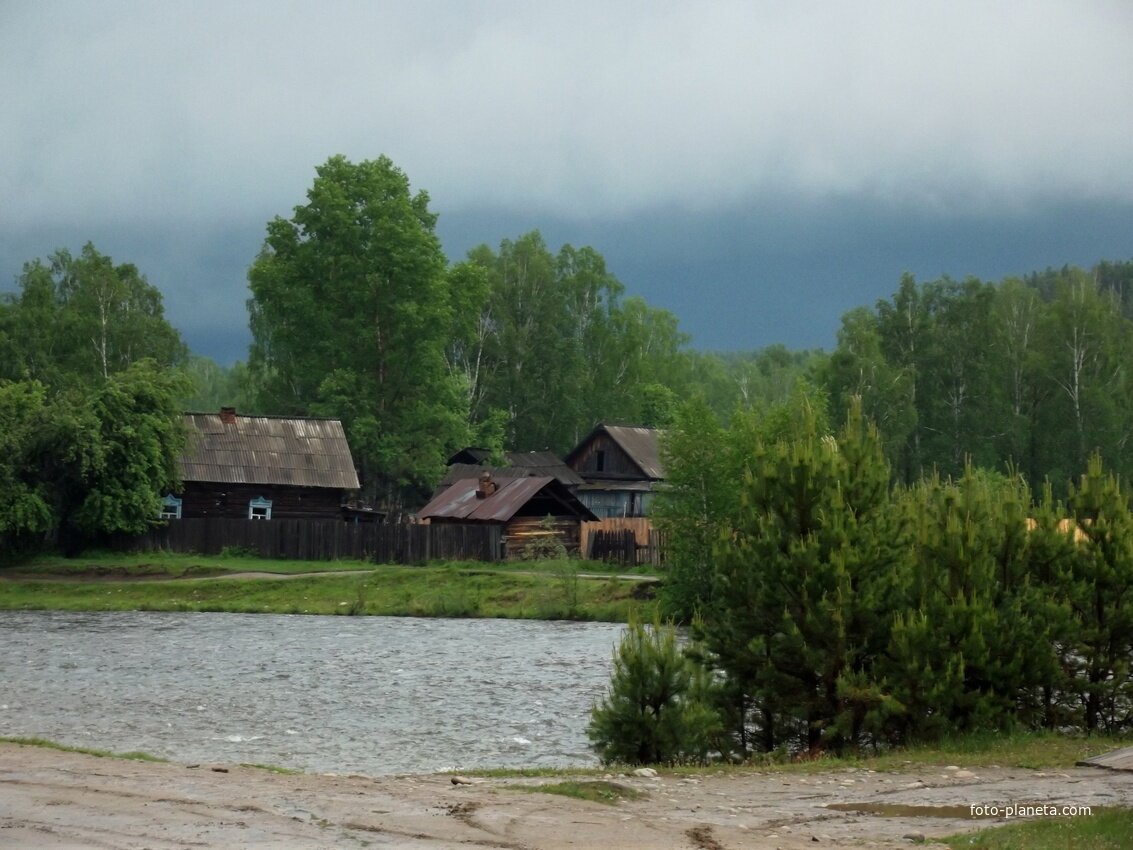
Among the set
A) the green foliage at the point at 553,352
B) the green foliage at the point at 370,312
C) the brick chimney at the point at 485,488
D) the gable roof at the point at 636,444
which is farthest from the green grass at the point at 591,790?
the green foliage at the point at 553,352

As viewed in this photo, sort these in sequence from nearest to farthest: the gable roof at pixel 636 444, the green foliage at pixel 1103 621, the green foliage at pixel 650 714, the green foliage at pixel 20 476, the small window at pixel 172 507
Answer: the green foliage at pixel 650 714, the green foliage at pixel 1103 621, the green foliage at pixel 20 476, the small window at pixel 172 507, the gable roof at pixel 636 444

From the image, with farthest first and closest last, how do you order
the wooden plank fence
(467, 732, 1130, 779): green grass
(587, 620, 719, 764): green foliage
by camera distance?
1. the wooden plank fence
2. (587, 620, 719, 764): green foliage
3. (467, 732, 1130, 779): green grass

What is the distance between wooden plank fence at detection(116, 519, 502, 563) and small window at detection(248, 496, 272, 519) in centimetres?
363

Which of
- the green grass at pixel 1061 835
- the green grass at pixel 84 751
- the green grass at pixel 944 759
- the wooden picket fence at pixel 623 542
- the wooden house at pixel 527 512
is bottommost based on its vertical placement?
the green grass at pixel 944 759

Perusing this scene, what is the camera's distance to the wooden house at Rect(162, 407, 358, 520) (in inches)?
2303

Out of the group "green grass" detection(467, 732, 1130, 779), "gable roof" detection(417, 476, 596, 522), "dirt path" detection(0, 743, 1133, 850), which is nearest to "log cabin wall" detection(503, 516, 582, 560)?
"gable roof" detection(417, 476, 596, 522)

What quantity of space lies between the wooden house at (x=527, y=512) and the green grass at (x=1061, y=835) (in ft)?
146

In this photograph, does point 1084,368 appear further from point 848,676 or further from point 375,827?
point 375,827

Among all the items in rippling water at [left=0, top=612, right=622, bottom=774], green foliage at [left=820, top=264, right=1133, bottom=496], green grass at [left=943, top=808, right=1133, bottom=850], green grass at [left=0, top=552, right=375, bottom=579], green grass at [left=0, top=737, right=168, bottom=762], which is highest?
green foliage at [left=820, top=264, right=1133, bottom=496]

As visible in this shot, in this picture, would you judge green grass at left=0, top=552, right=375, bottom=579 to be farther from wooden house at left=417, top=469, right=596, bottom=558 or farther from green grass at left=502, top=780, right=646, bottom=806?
green grass at left=502, top=780, right=646, bottom=806

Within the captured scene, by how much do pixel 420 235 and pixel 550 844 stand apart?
198 feet

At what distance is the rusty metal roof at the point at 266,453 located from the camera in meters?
58.6

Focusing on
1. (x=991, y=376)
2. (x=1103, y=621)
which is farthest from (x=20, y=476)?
(x=991, y=376)

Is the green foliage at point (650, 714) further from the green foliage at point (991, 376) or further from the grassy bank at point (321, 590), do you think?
the green foliage at point (991, 376)
